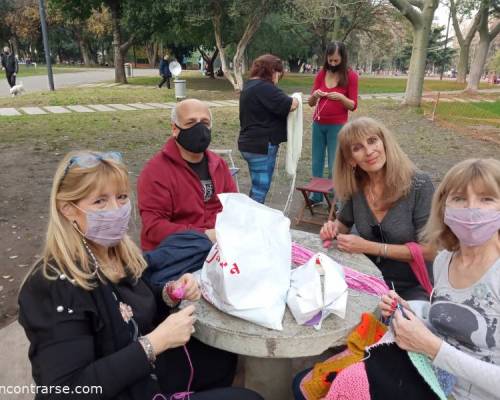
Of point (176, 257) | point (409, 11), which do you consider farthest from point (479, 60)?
point (176, 257)

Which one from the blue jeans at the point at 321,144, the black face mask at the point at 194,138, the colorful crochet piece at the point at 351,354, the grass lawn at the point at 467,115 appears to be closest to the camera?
the colorful crochet piece at the point at 351,354

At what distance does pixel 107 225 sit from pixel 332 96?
392 cm

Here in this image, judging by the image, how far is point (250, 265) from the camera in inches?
62.8

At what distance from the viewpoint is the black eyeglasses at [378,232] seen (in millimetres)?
2475

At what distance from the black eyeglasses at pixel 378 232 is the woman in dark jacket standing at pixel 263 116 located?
87.8 inches

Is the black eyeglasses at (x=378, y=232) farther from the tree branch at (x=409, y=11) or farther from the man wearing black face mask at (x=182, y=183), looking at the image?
the tree branch at (x=409, y=11)

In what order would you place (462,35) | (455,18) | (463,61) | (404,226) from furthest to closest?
1. (463,61)
2. (462,35)
3. (455,18)
4. (404,226)

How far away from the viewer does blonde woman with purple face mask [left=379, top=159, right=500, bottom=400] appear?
1523 millimetres

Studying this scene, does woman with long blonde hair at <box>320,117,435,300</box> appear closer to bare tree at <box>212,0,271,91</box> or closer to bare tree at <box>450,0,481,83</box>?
bare tree at <box>212,0,271,91</box>

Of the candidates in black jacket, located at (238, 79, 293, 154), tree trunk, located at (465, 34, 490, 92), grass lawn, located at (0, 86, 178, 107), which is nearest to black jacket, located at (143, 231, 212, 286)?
black jacket, located at (238, 79, 293, 154)

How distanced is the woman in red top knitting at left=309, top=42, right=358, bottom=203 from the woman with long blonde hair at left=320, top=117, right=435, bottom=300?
8.33 feet

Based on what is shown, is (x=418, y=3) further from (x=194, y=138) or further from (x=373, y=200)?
(x=194, y=138)

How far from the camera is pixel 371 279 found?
2021 millimetres

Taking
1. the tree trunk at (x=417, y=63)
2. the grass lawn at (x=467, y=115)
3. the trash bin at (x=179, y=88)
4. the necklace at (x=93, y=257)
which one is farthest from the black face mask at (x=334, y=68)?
the trash bin at (x=179, y=88)
